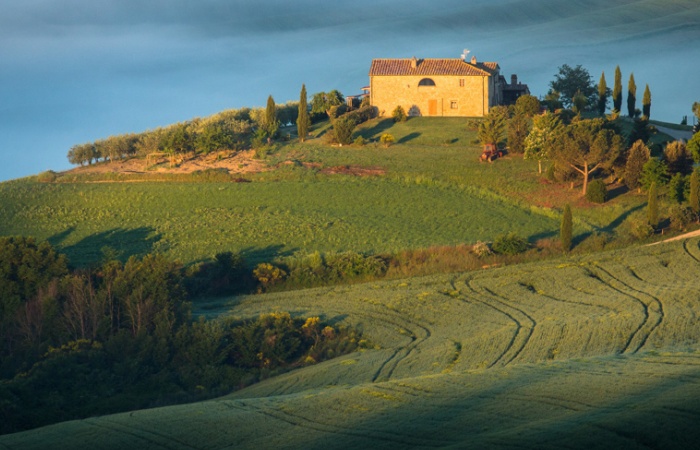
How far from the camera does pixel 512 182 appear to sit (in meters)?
64.0

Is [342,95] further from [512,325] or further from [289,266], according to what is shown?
[512,325]

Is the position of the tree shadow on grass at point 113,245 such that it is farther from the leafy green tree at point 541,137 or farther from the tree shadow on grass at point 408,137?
the leafy green tree at point 541,137

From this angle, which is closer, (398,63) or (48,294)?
(48,294)

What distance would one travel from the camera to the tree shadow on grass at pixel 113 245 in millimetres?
51628

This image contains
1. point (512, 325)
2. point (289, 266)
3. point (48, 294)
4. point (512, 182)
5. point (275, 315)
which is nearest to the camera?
point (512, 325)

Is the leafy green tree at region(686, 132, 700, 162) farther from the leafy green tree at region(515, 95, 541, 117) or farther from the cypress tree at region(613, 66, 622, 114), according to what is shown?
the cypress tree at region(613, 66, 622, 114)

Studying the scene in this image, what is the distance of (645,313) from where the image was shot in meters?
35.7

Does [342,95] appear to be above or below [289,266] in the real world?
above

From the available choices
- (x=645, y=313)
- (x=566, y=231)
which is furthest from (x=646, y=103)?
(x=645, y=313)

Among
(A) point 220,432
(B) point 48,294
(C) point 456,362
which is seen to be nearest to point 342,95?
(B) point 48,294

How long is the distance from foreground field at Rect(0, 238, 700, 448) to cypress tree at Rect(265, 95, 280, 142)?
104ft

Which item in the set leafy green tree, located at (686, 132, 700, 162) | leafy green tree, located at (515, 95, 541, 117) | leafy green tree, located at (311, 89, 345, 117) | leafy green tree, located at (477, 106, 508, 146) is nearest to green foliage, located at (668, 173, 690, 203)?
leafy green tree, located at (686, 132, 700, 162)

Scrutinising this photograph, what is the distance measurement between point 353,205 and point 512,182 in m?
10.6

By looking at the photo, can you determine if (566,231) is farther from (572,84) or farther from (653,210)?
(572,84)
